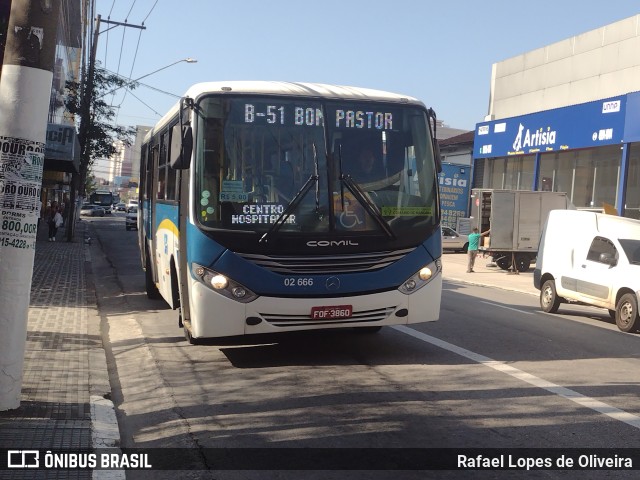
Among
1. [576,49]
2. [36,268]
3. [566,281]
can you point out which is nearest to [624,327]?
[566,281]

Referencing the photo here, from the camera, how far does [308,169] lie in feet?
26.3

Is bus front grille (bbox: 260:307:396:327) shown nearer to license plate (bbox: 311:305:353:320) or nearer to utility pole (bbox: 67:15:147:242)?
Result: license plate (bbox: 311:305:353:320)

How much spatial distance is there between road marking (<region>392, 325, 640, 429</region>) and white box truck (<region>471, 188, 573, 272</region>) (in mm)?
18362

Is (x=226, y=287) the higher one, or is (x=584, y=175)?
(x=584, y=175)

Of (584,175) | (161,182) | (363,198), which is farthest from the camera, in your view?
(584,175)

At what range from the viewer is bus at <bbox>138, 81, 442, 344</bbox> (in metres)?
7.78

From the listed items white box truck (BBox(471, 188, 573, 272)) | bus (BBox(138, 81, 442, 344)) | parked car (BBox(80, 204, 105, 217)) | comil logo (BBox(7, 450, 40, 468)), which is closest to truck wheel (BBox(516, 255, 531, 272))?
white box truck (BBox(471, 188, 573, 272))

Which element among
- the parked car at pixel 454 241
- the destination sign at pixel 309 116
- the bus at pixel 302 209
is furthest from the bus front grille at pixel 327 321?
the parked car at pixel 454 241

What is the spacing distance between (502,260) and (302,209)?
72.4 ft

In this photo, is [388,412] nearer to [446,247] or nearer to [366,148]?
[366,148]

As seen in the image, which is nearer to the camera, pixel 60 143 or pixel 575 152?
pixel 60 143

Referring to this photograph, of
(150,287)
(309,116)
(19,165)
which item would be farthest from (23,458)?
(150,287)

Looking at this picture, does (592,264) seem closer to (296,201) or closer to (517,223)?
(296,201)

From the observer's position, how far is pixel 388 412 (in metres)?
6.41
